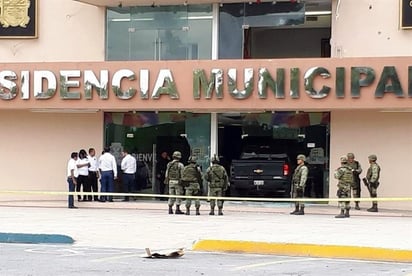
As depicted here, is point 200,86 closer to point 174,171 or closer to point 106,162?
point 174,171

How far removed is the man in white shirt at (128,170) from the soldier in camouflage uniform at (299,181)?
5.44 meters

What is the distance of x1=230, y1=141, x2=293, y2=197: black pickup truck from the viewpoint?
898 inches

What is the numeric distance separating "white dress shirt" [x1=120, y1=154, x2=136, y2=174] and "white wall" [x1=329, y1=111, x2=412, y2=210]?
6.12 m

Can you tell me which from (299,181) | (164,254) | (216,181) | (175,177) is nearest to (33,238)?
(164,254)

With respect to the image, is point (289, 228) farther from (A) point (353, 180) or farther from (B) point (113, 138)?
(B) point (113, 138)

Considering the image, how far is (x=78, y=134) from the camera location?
2530 centimetres

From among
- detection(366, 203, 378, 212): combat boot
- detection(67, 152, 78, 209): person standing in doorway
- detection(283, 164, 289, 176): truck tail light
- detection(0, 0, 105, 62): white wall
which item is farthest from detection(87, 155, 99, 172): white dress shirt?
detection(366, 203, 378, 212): combat boot

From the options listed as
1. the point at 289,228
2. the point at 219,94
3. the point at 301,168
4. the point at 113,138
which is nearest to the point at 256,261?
the point at 289,228

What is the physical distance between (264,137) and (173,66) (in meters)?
3.66

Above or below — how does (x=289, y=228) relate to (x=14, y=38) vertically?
below

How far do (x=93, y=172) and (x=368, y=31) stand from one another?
9.39 meters

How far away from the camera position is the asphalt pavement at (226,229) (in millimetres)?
13602

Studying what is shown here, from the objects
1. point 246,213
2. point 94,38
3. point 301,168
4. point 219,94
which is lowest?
point 246,213

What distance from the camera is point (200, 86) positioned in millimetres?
22391
